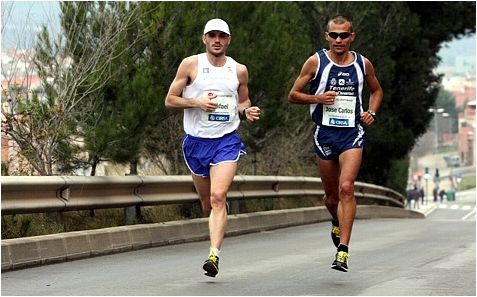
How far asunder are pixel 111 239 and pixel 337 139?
311cm

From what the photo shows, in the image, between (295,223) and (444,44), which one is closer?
(295,223)

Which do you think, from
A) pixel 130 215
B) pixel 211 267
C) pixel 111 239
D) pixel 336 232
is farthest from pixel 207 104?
pixel 130 215

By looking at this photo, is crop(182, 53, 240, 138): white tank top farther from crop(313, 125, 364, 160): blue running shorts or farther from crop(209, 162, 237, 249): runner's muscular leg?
crop(313, 125, 364, 160): blue running shorts

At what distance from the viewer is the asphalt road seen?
9820 millimetres

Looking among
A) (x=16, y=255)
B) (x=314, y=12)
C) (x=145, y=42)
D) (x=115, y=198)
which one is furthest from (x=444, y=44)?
(x=16, y=255)

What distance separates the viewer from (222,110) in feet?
35.1

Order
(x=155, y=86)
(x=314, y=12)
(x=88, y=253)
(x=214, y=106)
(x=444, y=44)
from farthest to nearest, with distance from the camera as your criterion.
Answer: (x=444, y=44) < (x=314, y=12) < (x=155, y=86) < (x=88, y=253) < (x=214, y=106)

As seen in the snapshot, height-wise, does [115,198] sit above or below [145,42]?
below

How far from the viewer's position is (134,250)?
13664 millimetres

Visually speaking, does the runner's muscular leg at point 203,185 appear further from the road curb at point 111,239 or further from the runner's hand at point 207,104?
the road curb at point 111,239

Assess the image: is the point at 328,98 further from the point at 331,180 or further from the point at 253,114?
the point at 331,180

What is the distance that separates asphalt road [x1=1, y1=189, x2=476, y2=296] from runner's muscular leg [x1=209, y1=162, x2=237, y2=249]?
0.36 meters

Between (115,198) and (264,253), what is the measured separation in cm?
165

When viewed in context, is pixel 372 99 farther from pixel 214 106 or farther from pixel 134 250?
pixel 134 250
